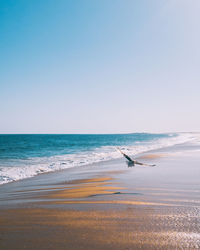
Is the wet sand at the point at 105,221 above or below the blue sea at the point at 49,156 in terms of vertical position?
above

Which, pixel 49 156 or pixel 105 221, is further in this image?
pixel 49 156

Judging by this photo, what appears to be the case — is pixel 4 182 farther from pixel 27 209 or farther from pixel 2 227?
pixel 2 227

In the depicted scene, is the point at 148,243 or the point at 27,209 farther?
the point at 27,209

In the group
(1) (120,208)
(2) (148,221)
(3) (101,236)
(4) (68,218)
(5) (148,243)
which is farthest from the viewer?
(1) (120,208)

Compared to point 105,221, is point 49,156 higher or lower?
lower

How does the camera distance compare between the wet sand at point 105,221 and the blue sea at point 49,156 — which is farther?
the blue sea at point 49,156

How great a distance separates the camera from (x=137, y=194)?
20.9 feet

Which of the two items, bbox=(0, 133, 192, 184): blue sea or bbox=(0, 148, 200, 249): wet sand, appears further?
bbox=(0, 133, 192, 184): blue sea

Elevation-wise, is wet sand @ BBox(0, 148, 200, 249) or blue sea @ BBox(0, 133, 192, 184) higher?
wet sand @ BBox(0, 148, 200, 249)

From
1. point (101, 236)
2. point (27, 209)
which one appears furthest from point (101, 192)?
point (101, 236)

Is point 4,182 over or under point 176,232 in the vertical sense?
under

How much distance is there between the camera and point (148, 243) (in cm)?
320

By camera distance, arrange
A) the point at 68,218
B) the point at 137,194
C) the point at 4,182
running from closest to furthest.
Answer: the point at 68,218 → the point at 137,194 → the point at 4,182

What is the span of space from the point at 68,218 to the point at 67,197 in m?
2.06
